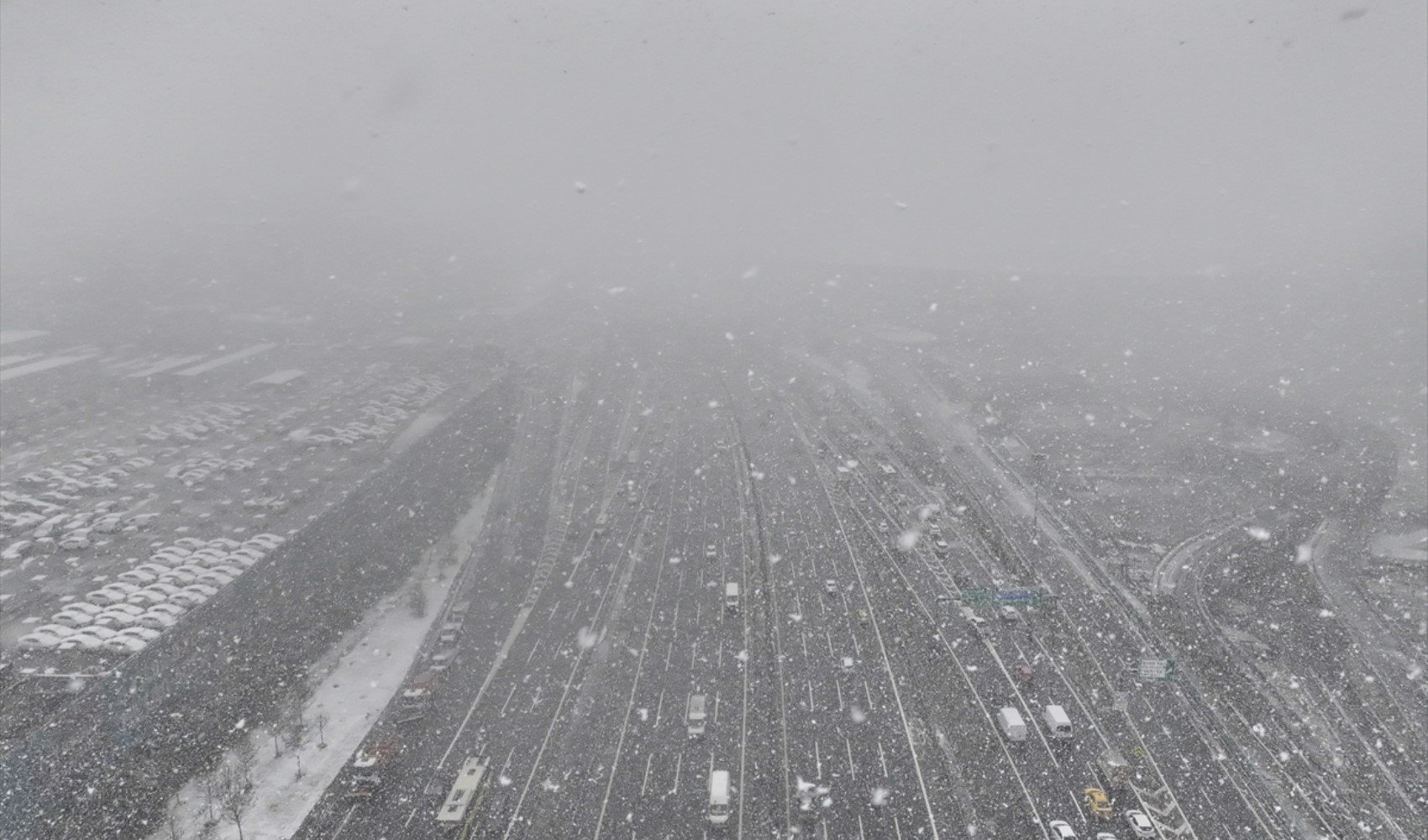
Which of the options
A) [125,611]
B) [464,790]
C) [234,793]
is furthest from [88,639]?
[464,790]

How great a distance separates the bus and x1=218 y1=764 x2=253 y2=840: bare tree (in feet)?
19.6

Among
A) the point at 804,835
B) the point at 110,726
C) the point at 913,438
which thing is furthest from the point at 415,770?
the point at 913,438

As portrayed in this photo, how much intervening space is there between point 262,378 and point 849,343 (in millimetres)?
60270

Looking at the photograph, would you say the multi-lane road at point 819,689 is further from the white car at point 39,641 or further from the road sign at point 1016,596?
the white car at point 39,641

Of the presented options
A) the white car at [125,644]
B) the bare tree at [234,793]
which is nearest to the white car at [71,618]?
the white car at [125,644]

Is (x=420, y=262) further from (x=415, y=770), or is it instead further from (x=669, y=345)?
(x=415, y=770)

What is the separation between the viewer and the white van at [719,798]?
23.5 meters

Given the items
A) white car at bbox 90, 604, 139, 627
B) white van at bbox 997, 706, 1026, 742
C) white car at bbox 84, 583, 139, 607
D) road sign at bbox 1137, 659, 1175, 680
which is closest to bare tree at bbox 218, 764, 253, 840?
white car at bbox 90, 604, 139, 627

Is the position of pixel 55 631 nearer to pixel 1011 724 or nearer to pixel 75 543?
pixel 75 543

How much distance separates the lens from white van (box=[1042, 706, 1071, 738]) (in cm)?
2742

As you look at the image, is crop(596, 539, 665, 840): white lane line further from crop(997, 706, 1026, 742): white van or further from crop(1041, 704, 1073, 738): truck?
crop(1041, 704, 1073, 738): truck

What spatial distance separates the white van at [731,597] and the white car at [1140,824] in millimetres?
17779

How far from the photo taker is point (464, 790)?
24.8 m

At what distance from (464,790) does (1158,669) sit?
26140mm
